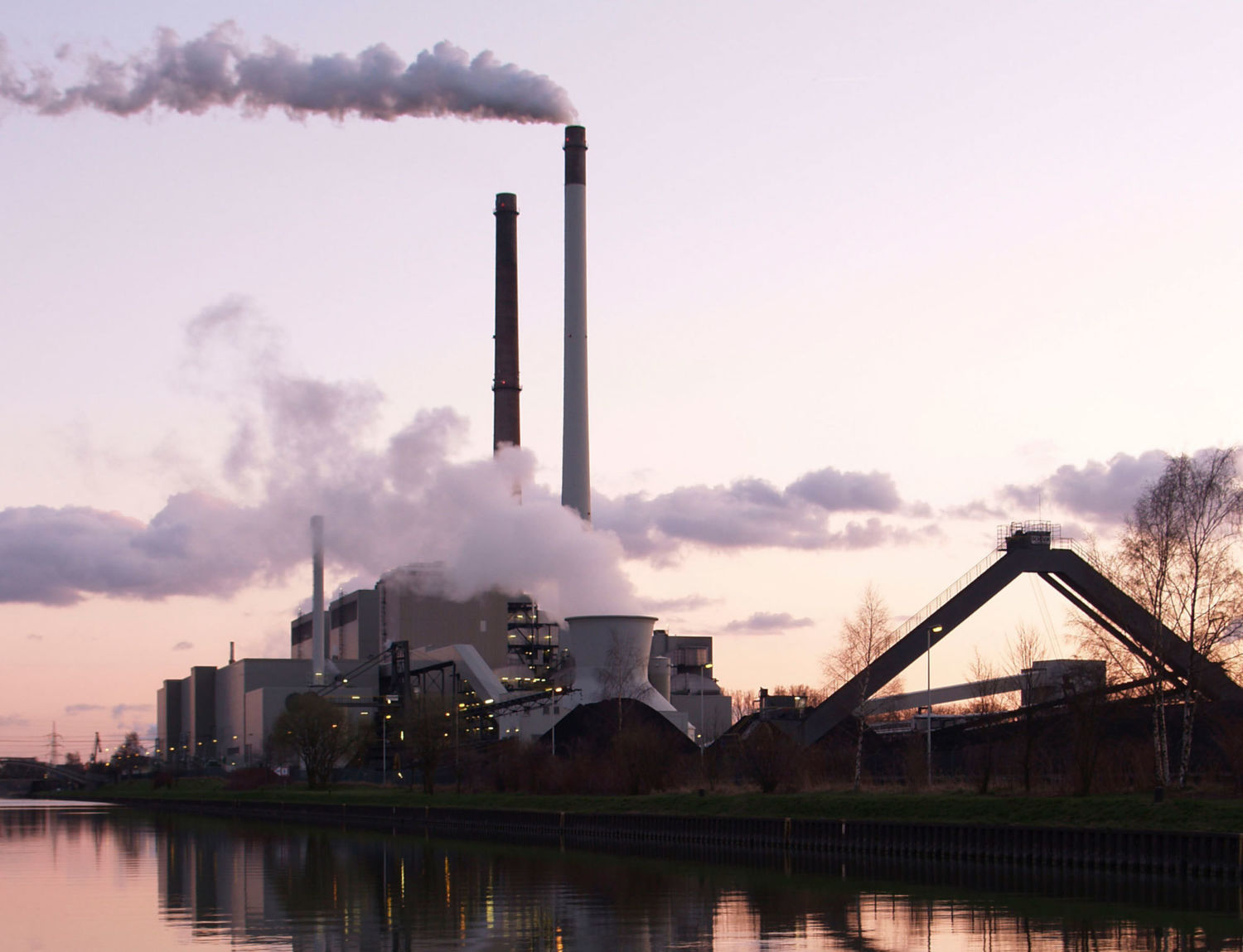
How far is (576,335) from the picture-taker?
89.6 m

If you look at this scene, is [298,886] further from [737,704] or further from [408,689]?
[737,704]

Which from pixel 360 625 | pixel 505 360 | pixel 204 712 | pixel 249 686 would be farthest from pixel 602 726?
pixel 204 712

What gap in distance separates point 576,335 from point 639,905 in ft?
209

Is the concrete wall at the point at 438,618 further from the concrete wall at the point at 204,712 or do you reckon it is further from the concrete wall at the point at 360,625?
the concrete wall at the point at 204,712

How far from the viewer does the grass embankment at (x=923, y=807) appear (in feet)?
108

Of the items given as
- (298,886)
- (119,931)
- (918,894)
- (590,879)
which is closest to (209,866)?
(298,886)

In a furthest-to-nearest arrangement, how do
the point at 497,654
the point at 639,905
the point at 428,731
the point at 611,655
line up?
the point at 497,654, the point at 611,655, the point at 428,731, the point at 639,905

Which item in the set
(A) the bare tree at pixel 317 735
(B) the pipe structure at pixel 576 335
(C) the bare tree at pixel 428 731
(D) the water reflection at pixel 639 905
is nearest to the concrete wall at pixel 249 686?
(A) the bare tree at pixel 317 735

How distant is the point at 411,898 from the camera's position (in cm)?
3008

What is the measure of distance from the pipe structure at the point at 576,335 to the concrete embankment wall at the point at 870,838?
31.2 meters

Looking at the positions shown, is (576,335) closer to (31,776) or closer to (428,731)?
(428,731)

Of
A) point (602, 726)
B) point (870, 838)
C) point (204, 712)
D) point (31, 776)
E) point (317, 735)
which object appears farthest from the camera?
point (31, 776)

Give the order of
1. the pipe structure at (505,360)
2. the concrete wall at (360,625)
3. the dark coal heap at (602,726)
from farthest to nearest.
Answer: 1. the concrete wall at (360,625)
2. the pipe structure at (505,360)
3. the dark coal heap at (602,726)

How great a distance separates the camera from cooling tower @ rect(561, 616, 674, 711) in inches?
3182
